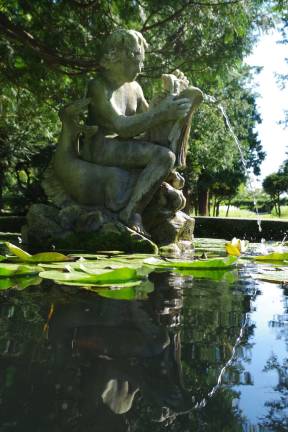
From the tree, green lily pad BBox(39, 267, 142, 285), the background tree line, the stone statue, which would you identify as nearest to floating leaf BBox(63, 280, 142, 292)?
green lily pad BBox(39, 267, 142, 285)

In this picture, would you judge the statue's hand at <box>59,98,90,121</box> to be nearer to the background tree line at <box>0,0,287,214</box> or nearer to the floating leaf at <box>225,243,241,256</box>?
the background tree line at <box>0,0,287,214</box>

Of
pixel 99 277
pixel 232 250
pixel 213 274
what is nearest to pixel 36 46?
pixel 232 250

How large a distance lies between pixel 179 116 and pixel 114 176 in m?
0.94

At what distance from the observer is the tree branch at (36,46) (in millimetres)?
5691

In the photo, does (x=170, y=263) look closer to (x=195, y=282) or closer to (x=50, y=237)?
(x=195, y=282)

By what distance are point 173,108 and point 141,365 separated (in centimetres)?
393

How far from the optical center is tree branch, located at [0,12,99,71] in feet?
18.7

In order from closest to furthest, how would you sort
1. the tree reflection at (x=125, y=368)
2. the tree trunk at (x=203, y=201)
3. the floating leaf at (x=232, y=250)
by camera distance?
the tree reflection at (x=125, y=368)
the floating leaf at (x=232, y=250)
the tree trunk at (x=203, y=201)

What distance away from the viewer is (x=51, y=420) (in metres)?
0.91

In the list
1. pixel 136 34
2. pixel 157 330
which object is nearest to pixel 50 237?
pixel 136 34

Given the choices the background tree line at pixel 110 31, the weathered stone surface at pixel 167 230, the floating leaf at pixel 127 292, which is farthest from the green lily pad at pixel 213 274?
the background tree line at pixel 110 31

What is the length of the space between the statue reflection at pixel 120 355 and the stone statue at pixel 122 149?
2.84 meters

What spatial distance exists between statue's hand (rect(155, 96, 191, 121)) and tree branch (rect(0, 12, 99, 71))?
1828 millimetres

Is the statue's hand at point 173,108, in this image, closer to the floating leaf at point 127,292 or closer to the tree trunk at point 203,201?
the floating leaf at point 127,292
